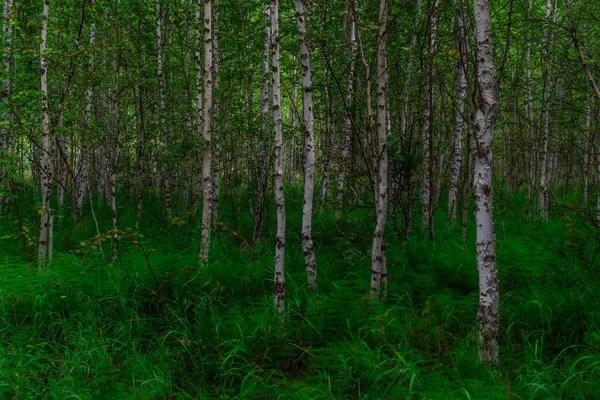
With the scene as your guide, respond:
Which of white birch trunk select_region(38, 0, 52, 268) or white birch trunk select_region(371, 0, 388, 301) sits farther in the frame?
white birch trunk select_region(38, 0, 52, 268)

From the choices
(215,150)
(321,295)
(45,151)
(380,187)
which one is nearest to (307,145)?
(380,187)

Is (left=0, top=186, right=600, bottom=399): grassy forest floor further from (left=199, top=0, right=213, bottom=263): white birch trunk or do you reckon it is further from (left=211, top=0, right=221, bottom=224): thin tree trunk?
(left=211, top=0, right=221, bottom=224): thin tree trunk

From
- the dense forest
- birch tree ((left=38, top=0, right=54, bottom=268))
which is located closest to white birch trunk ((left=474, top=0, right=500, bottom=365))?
the dense forest

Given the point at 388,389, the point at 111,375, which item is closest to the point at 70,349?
the point at 111,375

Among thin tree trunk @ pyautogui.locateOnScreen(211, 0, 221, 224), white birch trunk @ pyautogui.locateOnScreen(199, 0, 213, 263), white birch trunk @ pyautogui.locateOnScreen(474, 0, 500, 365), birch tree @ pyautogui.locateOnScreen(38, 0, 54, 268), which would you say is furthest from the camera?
thin tree trunk @ pyautogui.locateOnScreen(211, 0, 221, 224)

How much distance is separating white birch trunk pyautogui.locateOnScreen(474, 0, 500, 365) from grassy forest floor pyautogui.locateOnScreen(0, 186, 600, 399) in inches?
11.5

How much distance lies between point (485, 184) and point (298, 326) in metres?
2.56

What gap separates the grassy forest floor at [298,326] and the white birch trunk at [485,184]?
0.96 feet

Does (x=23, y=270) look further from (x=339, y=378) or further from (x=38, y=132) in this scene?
(x=339, y=378)

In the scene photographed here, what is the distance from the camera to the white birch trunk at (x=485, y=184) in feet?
12.6

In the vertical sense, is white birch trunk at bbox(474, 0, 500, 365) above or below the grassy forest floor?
above

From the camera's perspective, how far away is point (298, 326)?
5000 millimetres

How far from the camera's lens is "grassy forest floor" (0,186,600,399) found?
12.8 ft

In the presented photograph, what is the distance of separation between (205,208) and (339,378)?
3897 millimetres
